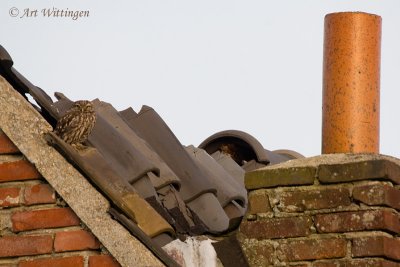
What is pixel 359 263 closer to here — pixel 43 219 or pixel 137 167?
pixel 43 219

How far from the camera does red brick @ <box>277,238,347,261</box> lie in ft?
22.2

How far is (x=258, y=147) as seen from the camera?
10.6m

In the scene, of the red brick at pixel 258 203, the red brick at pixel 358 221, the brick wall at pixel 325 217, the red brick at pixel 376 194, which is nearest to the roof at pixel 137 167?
the red brick at pixel 258 203

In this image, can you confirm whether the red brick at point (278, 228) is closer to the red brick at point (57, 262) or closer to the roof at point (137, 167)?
the roof at point (137, 167)

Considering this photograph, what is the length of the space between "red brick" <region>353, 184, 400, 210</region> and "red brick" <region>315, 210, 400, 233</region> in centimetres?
5

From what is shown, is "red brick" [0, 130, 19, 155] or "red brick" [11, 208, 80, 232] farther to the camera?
"red brick" [0, 130, 19, 155]

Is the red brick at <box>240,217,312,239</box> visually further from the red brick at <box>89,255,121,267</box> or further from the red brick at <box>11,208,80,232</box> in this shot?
the red brick at <box>11,208,80,232</box>

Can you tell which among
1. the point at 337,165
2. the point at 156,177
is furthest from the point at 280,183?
the point at 156,177

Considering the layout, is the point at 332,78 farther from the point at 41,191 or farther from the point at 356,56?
the point at 41,191

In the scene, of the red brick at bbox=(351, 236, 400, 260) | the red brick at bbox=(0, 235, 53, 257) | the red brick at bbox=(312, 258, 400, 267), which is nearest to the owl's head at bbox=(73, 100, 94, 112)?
the red brick at bbox=(0, 235, 53, 257)

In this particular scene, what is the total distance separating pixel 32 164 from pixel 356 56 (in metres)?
2.13

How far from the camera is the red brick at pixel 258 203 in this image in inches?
278

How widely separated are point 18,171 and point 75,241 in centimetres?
50

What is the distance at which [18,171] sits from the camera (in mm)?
6918
